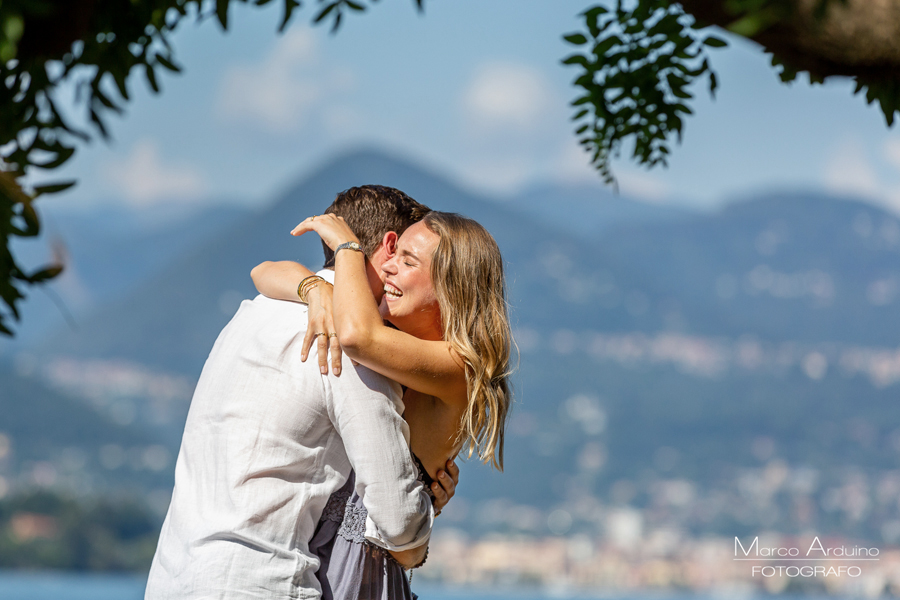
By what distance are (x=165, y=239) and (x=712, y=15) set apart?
509 ft

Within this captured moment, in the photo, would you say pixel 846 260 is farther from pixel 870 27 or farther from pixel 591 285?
pixel 870 27

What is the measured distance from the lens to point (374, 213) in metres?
2.07

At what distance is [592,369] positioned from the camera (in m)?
113

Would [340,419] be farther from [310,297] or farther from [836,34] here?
[836,34]

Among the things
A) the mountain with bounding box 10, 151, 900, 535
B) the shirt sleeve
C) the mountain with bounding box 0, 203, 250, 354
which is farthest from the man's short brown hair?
the mountain with bounding box 0, 203, 250, 354

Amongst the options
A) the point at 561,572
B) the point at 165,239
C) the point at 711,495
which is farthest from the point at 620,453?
the point at 165,239

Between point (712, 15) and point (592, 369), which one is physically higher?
point (592, 369)

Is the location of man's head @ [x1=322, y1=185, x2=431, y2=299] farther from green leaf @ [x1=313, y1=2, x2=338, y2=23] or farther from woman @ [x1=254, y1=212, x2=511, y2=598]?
green leaf @ [x1=313, y1=2, x2=338, y2=23]

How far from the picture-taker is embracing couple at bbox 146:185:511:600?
1705 millimetres

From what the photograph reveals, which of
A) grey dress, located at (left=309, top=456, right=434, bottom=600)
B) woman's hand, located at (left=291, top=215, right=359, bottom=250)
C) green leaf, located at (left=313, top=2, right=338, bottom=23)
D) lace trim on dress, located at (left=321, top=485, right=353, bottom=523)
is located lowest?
grey dress, located at (left=309, top=456, right=434, bottom=600)

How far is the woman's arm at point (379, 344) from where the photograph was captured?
172 centimetres

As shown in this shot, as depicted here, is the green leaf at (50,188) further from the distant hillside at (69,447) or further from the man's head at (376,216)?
the distant hillside at (69,447)

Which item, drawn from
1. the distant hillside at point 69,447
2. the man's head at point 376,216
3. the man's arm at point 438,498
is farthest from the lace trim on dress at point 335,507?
the distant hillside at point 69,447

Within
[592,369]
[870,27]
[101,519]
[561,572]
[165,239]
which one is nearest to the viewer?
[870,27]
